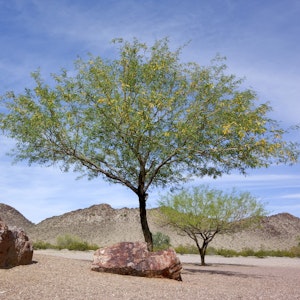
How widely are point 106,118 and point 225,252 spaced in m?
27.7

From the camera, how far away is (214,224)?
30.4m

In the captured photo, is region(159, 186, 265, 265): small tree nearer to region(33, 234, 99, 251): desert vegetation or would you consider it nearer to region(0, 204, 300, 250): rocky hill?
region(33, 234, 99, 251): desert vegetation

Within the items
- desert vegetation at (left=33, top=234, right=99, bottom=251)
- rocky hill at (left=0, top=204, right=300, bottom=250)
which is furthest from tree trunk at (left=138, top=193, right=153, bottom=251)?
rocky hill at (left=0, top=204, right=300, bottom=250)

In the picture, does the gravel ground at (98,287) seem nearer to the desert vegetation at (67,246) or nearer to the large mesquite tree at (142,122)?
the large mesquite tree at (142,122)

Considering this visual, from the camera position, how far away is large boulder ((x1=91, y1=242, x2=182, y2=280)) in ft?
54.9

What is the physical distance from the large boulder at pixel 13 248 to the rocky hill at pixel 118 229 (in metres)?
44.4

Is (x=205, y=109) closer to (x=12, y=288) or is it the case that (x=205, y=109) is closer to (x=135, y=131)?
(x=135, y=131)

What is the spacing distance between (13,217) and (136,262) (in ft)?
184

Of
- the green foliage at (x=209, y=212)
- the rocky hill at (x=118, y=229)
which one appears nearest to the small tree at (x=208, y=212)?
the green foliage at (x=209, y=212)

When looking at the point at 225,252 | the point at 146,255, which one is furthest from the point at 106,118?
the point at 225,252

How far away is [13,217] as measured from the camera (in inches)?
2731

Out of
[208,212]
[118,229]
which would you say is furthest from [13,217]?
[208,212]

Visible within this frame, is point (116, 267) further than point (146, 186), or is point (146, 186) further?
point (146, 186)

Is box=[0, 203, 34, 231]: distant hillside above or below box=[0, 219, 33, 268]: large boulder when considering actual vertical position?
above
